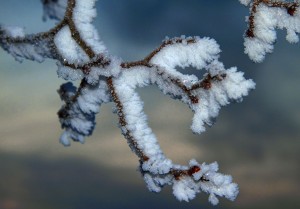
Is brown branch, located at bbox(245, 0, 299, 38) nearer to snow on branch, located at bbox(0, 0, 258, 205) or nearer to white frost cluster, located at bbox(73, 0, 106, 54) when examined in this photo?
snow on branch, located at bbox(0, 0, 258, 205)

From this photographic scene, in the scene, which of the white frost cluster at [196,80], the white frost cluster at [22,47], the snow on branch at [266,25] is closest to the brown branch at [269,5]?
the snow on branch at [266,25]

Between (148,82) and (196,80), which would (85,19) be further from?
(196,80)

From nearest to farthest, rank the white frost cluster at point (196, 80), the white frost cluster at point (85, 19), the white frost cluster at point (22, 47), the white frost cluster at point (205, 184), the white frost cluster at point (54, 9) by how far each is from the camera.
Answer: the white frost cluster at point (196, 80) → the white frost cluster at point (205, 184) → the white frost cluster at point (85, 19) → the white frost cluster at point (22, 47) → the white frost cluster at point (54, 9)

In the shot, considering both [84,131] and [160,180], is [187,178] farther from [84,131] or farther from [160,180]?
[84,131]

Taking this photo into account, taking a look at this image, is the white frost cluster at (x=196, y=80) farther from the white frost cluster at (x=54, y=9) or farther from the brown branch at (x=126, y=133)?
the white frost cluster at (x=54, y=9)

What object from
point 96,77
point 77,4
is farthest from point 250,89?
point 77,4

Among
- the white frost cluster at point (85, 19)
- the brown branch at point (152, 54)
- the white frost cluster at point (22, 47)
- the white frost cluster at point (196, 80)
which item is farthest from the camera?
the white frost cluster at point (22, 47)

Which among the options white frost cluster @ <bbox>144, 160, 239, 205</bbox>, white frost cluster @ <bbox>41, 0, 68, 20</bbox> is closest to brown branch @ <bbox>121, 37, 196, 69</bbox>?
white frost cluster @ <bbox>144, 160, 239, 205</bbox>
